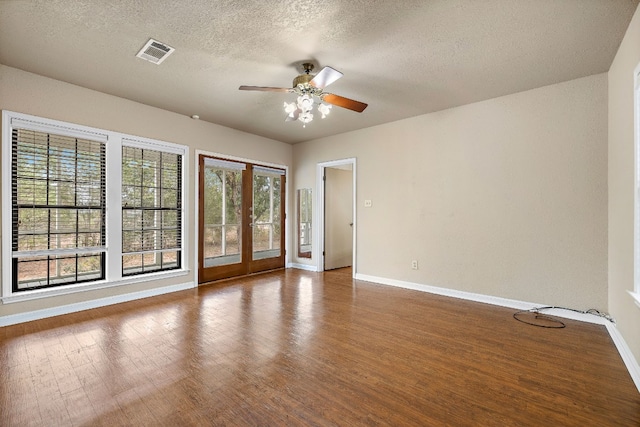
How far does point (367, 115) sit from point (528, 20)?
96.9 inches

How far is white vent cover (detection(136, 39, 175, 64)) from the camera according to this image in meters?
2.67

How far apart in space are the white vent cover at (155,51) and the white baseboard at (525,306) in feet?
14.0

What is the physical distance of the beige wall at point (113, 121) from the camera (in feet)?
10.5

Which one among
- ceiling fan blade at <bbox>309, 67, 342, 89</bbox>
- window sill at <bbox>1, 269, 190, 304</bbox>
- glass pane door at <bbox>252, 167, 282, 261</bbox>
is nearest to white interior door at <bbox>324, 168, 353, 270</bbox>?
glass pane door at <bbox>252, 167, 282, 261</bbox>

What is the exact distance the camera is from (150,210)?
433 centimetres

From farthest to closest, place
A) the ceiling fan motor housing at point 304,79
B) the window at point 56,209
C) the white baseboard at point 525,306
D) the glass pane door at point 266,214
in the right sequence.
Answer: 1. the glass pane door at point 266,214
2. the window at point 56,209
3. the ceiling fan motor housing at point 304,79
4. the white baseboard at point 525,306

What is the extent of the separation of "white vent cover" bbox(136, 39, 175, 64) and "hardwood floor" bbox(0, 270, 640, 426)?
2.71 metres

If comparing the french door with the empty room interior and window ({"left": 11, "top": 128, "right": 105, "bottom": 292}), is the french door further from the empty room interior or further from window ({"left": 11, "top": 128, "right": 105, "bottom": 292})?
window ({"left": 11, "top": 128, "right": 105, "bottom": 292})

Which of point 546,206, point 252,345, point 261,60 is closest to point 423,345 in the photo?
point 252,345

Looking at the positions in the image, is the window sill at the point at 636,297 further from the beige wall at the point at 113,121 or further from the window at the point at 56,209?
the window at the point at 56,209

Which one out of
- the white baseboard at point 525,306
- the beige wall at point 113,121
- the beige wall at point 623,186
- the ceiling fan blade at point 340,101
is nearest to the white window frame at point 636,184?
the beige wall at point 623,186

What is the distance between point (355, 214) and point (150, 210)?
3.32 m

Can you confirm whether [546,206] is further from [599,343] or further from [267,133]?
[267,133]

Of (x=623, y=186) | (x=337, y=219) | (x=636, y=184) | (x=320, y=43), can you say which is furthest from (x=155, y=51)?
(x=337, y=219)
